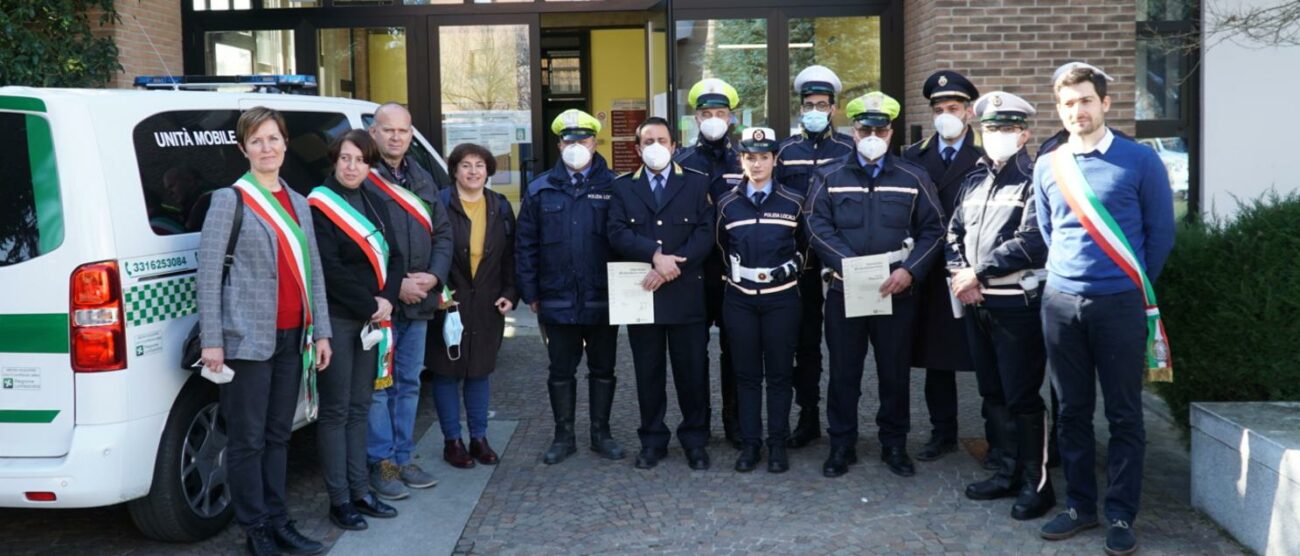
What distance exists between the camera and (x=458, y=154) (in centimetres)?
611

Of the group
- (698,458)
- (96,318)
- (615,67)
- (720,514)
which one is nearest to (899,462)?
(698,458)

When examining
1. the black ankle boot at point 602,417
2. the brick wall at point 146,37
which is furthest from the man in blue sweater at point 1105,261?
the brick wall at point 146,37

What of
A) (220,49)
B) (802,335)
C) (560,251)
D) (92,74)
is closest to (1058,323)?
(802,335)

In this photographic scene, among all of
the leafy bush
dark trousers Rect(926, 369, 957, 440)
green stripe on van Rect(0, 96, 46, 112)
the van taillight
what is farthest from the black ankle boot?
the leafy bush

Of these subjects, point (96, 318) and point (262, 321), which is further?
point (262, 321)

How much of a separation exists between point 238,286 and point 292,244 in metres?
0.28

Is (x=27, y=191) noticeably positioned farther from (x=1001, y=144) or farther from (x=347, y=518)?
(x=1001, y=144)

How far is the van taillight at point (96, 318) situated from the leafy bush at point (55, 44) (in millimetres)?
5333

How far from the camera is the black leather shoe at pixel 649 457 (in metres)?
6.29

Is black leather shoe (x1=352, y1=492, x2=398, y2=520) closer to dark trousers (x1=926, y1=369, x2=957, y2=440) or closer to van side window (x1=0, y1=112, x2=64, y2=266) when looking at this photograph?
van side window (x1=0, y1=112, x2=64, y2=266)

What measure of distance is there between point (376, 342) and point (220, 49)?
7.57 m

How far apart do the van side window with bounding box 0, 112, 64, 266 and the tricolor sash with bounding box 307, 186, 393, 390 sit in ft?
3.35

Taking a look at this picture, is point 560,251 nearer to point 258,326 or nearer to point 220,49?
point 258,326

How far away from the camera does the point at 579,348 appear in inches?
256
